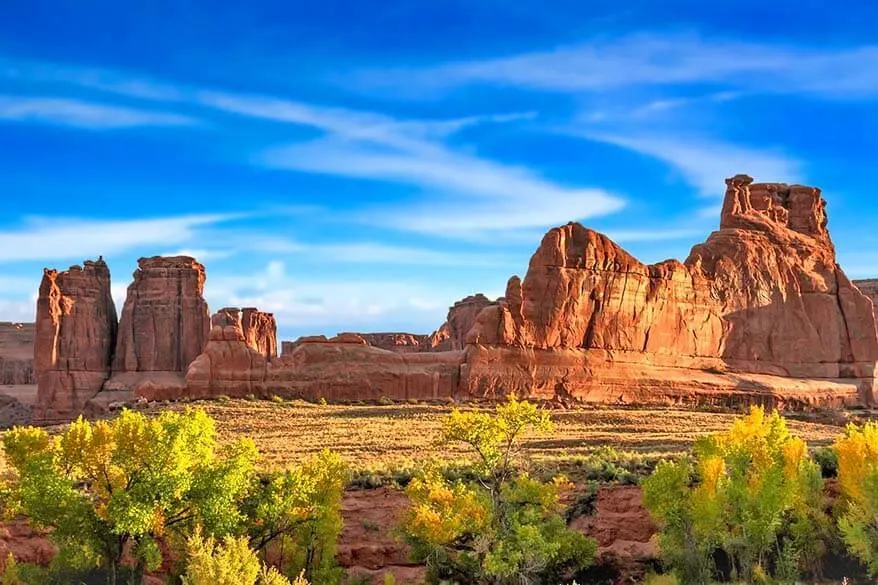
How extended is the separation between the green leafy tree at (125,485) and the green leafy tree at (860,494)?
1768 cm

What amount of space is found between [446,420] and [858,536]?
12.2 meters

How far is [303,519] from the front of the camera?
28.8 m

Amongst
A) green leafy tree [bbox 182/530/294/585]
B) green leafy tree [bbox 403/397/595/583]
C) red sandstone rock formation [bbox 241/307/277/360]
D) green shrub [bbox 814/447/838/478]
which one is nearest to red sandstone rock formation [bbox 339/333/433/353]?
red sandstone rock formation [bbox 241/307/277/360]

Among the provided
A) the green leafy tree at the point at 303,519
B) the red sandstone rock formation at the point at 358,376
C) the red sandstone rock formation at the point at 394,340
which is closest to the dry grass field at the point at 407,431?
the red sandstone rock formation at the point at 358,376

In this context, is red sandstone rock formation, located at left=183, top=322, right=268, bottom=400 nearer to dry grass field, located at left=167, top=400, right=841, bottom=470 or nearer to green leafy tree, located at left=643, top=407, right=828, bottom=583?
dry grass field, located at left=167, top=400, right=841, bottom=470

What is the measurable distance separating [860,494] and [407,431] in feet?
78.9

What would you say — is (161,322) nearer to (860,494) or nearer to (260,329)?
(260,329)

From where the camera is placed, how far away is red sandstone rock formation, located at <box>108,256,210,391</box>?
8975 cm

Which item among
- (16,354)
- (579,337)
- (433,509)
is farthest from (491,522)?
(16,354)

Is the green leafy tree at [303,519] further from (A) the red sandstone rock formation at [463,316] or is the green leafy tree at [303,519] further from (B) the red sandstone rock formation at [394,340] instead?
(B) the red sandstone rock formation at [394,340]

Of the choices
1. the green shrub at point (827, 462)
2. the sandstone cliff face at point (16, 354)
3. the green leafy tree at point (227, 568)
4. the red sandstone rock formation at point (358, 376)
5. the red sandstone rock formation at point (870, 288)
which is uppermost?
the red sandstone rock formation at point (870, 288)

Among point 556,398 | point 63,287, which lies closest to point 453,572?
point 556,398

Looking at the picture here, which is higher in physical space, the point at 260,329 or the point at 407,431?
the point at 260,329

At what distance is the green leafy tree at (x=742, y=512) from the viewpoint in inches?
1131
